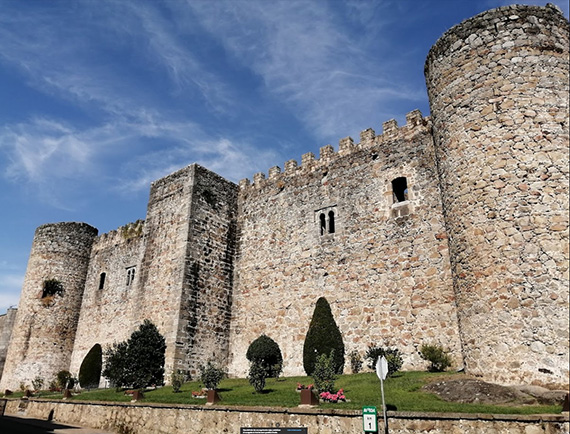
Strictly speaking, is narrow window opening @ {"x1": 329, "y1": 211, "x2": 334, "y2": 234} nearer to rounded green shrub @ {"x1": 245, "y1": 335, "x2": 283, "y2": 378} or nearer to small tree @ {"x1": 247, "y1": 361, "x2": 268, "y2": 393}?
rounded green shrub @ {"x1": 245, "y1": 335, "x2": 283, "y2": 378}

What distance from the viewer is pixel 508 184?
10.7 meters

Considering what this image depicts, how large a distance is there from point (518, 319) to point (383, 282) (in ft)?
18.0

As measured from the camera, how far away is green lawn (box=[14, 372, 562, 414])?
7.91 metres

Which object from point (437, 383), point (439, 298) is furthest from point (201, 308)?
point (437, 383)

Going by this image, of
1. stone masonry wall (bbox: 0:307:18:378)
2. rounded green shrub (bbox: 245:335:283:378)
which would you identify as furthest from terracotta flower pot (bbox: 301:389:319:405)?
stone masonry wall (bbox: 0:307:18:378)

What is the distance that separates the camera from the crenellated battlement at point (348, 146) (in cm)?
1598

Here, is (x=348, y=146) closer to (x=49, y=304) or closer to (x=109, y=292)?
(x=109, y=292)

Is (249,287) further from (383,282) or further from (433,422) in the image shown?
(433,422)

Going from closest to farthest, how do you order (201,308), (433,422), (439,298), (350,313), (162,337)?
(433,422), (439,298), (350,313), (162,337), (201,308)

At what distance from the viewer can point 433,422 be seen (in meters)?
7.50

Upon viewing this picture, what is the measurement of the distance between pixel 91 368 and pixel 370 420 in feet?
61.7

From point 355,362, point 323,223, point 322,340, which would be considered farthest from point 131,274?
point 355,362

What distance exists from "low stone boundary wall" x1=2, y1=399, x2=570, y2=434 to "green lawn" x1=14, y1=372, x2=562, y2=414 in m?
0.36

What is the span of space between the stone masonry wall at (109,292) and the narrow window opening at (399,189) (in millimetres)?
13264
